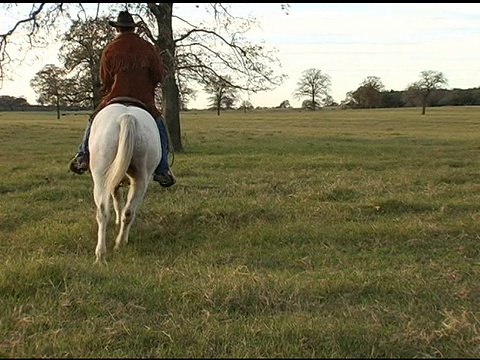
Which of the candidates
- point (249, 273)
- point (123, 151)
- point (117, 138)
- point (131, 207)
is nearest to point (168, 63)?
point (131, 207)

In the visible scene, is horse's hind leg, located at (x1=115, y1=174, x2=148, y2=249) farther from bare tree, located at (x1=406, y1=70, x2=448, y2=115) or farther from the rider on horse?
bare tree, located at (x1=406, y1=70, x2=448, y2=115)

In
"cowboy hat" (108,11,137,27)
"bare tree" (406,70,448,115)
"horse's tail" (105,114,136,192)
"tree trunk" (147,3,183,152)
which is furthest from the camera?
"bare tree" (406,70,448,115)

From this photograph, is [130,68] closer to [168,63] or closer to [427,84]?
[168,63]

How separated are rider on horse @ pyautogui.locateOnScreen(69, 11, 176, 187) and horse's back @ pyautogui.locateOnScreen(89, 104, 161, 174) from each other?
1.41 feet

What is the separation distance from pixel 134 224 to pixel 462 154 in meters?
15.6

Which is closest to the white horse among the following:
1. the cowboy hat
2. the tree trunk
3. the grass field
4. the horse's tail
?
the horse's tail

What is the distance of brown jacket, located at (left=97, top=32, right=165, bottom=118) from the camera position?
7117mm

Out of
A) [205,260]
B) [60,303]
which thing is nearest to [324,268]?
[205,260]

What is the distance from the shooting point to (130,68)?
23.4 ft

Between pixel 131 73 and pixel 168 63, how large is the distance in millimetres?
11097

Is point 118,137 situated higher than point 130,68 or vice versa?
point 130,68

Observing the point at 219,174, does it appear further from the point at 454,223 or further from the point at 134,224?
the point at 454,223

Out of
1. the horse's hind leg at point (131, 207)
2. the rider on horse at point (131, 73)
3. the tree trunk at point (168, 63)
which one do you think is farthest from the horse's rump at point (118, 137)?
the tree trunk at point (168, 63)

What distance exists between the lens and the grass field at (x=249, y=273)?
3633 millimetres
